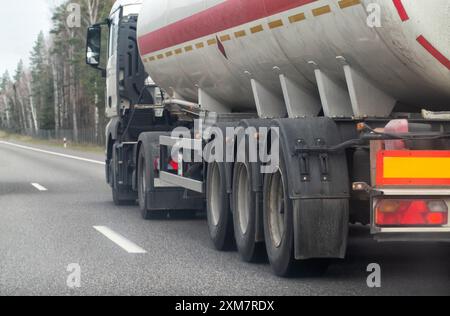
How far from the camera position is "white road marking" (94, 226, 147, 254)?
10.1 metres

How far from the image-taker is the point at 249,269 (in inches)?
346

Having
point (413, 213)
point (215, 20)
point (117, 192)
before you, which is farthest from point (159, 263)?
point (117, 192)

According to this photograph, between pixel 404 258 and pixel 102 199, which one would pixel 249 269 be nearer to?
pixel 404 258

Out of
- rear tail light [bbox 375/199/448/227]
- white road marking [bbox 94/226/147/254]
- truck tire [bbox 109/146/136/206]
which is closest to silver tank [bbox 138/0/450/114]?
rear tail light [bbox 375/199/448/227]

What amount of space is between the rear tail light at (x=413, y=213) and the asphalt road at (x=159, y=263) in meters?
0.55

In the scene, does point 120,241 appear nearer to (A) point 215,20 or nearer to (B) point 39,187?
(A) point 215,20

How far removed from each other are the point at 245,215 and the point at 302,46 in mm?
1749

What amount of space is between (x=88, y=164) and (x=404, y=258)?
22.9 metres

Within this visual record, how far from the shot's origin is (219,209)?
10.1 m

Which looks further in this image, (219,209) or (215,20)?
(215,20)

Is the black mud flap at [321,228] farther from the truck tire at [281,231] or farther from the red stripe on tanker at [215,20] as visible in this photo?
the red stripe on tanker at [215,20]

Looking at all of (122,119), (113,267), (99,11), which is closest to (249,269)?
(113,267)

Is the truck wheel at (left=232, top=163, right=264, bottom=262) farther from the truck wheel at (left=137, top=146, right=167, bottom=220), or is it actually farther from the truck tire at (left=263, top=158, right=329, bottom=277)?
the truck wheel at (left=137, top=146, right=167, bottom=220)

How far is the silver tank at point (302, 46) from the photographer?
6.96 meters
